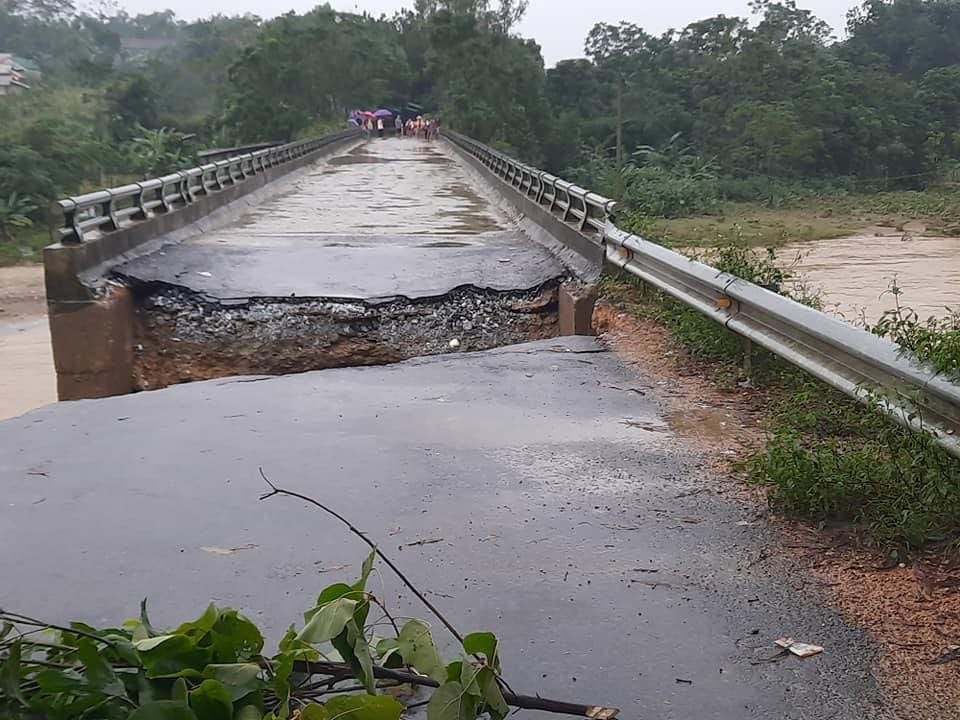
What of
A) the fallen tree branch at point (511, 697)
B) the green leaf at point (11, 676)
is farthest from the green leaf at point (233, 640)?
the green leaf at point (11, 676)

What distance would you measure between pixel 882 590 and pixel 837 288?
47.0 feet

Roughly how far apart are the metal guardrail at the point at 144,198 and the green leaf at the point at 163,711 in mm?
7429

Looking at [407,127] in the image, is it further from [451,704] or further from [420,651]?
[451,704]

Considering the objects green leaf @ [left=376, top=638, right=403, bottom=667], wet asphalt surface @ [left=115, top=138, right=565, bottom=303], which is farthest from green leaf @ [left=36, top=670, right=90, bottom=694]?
wet asphalt surface @ [left=115, top=138, right=565, bottom=303]

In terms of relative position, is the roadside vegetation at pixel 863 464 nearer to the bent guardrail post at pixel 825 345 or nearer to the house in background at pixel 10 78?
the bent guardrail post at pixel 825 345

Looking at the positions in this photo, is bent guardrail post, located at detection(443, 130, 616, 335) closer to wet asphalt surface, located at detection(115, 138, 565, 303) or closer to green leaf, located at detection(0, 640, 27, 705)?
wet asphalt surface, located at detection(115, 138, 565, 303)

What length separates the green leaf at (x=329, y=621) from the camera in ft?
7.21

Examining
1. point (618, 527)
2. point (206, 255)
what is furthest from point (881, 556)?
point (206, 255)

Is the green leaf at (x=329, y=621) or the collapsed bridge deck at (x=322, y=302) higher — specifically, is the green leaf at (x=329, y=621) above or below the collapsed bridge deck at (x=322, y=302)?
above

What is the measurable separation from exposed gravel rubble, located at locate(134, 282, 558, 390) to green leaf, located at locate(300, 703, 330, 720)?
6.71 metres

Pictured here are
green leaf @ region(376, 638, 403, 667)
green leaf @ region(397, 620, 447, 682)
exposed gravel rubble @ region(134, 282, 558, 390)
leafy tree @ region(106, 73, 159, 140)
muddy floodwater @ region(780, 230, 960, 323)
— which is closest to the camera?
green leaf @ region(397, 620, 447, 682)

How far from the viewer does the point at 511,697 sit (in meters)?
2.42

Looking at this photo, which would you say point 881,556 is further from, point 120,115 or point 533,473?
point 120,115

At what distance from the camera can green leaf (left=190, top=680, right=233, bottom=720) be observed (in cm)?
207
